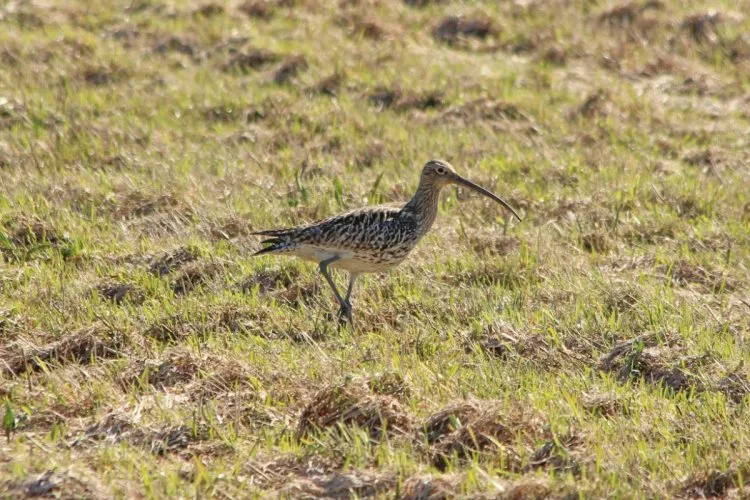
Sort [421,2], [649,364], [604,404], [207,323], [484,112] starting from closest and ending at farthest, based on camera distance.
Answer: [604,404] < [649,364] < [207,323] < [484,112] < [421,2]

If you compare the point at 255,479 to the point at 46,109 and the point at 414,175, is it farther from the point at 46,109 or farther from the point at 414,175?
the point at 46,109

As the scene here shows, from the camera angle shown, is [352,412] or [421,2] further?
[421,2]

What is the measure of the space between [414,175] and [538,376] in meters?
4.34

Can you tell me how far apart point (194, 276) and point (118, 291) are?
587 millimetres

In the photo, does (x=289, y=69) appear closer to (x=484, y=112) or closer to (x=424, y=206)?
(x=484, y=112)

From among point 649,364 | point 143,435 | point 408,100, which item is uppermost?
point 143,435

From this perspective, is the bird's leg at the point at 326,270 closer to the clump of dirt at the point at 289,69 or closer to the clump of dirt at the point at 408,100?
the clump of dirt at the point at 408,100

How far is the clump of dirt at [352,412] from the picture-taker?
6840mm

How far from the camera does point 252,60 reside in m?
14.8

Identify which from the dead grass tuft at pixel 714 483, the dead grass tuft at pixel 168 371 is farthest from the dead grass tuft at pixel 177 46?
the dead grass tuft at pixel 714 483

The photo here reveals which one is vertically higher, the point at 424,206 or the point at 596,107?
the point at 424,206

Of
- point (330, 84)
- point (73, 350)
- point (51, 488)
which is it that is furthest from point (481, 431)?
point (330, 84)

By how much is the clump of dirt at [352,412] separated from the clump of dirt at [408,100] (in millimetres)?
6921

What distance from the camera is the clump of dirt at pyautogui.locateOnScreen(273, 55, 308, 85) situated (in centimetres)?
1422
